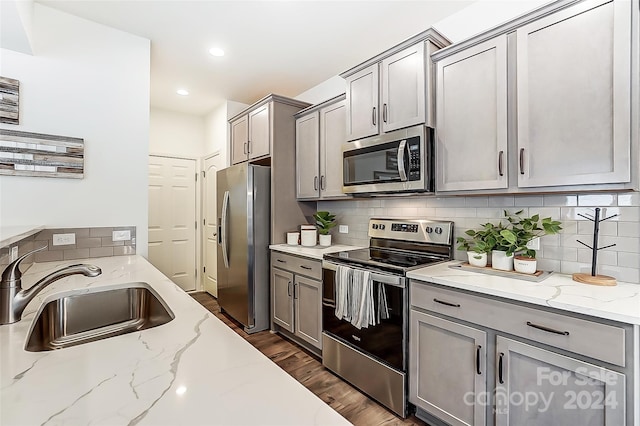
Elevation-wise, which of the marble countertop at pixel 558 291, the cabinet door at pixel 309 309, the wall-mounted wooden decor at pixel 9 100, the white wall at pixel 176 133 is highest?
the white wall at pixel 176 133

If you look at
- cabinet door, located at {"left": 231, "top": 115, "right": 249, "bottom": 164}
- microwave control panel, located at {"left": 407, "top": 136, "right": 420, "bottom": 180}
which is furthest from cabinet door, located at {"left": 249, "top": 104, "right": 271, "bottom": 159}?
microwave control panel, located at {"left": 407, "top": 136, "right": 420, "bottom": 180}

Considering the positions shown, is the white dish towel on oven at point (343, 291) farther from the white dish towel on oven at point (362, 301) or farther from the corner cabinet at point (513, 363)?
the corner cabinet at point (513, 363)

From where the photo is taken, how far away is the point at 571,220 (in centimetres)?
173

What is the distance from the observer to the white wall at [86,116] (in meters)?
2.15

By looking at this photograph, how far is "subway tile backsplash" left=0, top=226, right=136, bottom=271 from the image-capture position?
2107 mm

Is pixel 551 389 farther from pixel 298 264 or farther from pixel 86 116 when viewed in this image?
pixel 86 116

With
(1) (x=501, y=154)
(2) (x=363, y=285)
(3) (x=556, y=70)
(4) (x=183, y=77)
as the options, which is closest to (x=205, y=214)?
(4) (x=183, y=77)

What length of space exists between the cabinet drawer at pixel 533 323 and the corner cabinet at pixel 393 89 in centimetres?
113

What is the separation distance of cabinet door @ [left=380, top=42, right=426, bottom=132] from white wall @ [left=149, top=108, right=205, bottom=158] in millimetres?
3372

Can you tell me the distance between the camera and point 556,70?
155 cm

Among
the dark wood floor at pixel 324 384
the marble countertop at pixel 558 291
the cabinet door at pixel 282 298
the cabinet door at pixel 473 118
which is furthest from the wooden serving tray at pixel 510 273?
the cabinet door at pixel 282 298

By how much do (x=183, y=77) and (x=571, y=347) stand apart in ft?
12.7

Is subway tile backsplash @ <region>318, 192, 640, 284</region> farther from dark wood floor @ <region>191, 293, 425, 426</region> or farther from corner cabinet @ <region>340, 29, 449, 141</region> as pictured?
dark wood floor @ <region>191, 293, 425, 426</region>

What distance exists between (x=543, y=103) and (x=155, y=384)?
1991mm
